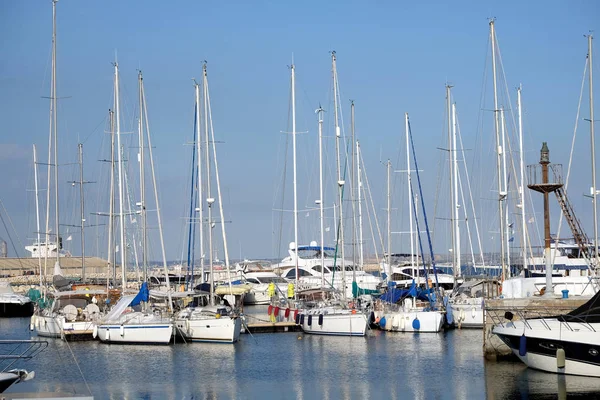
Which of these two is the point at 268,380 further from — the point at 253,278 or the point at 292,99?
the point at 253,278

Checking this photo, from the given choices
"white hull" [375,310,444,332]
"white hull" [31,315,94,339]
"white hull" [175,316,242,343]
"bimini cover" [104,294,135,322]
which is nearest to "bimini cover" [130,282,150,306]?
"bimini cover" [104,294,135,322]

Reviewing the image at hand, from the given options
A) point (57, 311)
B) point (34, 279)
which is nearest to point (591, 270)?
point (57, 311)

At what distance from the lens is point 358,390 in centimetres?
3083

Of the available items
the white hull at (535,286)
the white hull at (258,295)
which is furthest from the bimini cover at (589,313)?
the white hull at (258,295)

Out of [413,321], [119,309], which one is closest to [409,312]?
[413,321]

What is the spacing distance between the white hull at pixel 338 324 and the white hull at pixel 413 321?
3636mm

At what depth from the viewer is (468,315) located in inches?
1925

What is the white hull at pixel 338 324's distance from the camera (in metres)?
44.8

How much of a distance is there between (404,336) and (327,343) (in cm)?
480

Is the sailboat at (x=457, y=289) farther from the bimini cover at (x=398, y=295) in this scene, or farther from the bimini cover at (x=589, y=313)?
the bimini cover at (x=589, y=313)

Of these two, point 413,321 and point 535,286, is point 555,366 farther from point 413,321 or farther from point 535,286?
point 413,321

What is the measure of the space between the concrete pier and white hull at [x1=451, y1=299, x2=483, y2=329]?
530 inches

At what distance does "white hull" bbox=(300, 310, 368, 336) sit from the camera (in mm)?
44781

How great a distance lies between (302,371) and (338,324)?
32.0 feet
